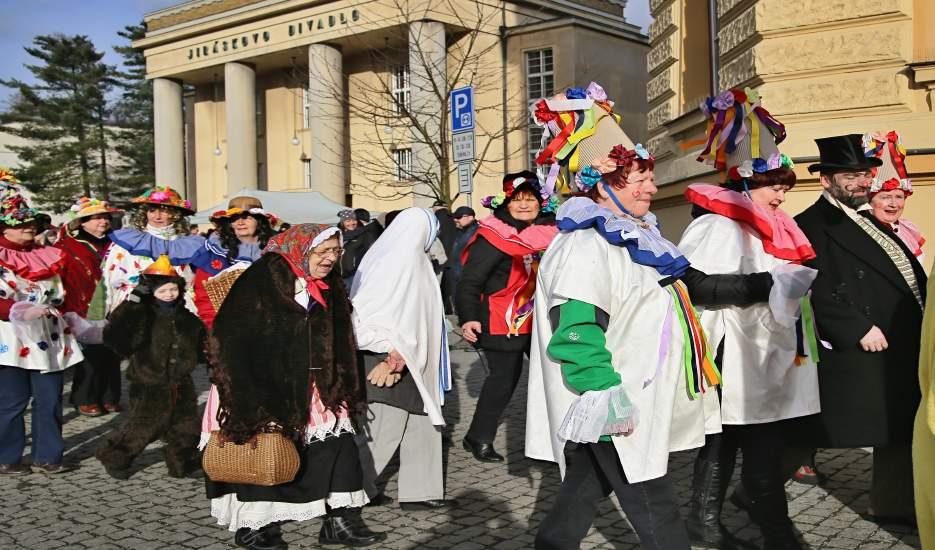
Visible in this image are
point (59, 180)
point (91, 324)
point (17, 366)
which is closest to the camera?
point (17, 366)

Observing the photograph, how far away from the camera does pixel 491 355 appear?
22.3ft

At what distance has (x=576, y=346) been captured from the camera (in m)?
3.25

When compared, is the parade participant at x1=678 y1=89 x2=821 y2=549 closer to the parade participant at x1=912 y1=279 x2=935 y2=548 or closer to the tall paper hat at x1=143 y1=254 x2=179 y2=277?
the parade participant at x1=912 y1=279 x2=935 y2=548

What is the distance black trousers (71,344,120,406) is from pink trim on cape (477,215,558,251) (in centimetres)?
447

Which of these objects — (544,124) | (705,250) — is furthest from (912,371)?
(544,124)

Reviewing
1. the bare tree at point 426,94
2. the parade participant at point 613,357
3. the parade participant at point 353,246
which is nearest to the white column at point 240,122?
the bare tree at point 426,94

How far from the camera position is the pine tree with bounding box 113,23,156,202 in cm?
5164

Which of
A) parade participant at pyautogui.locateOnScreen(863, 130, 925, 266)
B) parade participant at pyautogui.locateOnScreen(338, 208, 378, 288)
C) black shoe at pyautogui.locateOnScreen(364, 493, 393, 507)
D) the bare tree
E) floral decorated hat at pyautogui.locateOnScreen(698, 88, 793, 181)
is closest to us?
floral decorated hat at pyautogui.locateOnScreen(698, 88, 793, 181)

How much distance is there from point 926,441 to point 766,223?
2.03m

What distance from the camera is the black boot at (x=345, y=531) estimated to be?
15.8 ft

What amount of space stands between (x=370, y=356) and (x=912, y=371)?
9.72 feet

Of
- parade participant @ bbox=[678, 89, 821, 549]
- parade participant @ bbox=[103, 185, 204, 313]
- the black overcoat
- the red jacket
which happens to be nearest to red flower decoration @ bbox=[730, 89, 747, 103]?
parade participant @ bbox=[678, 89, 821, 549]

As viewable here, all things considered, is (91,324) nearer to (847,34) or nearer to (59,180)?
(847,34)

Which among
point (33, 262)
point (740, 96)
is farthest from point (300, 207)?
point (740, 96)
